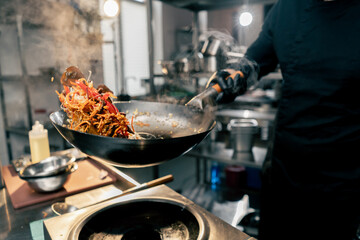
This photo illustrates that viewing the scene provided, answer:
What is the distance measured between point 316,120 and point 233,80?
1.56 ft

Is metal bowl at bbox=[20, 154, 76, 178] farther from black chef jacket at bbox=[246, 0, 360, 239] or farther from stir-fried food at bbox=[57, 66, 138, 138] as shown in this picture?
black chef jacket at bbox=[246, 0, 360, 239]

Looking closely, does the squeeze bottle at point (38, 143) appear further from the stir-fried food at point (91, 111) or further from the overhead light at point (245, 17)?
the overhead light at point (245, 17)

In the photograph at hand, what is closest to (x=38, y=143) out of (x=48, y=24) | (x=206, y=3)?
(x=48, y=24)

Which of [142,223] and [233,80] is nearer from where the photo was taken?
[142,223]

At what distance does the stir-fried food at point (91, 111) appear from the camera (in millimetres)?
836

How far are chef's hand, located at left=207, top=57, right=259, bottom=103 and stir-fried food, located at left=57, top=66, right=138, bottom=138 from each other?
496 millimetres

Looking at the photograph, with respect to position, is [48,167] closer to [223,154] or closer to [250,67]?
[250,67]

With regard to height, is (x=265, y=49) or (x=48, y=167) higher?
(x=265, y=49)

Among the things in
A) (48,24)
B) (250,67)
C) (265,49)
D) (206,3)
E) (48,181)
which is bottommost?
(48,181)

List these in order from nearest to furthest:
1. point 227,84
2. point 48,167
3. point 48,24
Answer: point 227,84, point 48,167, point 48,24

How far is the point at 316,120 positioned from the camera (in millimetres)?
1275

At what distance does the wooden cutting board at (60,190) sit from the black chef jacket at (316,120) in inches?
38.0

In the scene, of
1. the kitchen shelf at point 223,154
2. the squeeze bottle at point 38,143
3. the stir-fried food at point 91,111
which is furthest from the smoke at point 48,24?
the kitchen shelf at point 223,154

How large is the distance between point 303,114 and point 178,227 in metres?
0.94
